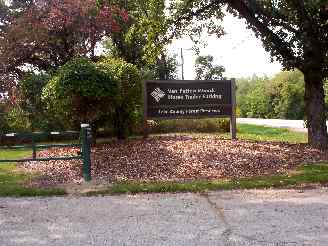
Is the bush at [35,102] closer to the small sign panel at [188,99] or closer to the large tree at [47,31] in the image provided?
the large tree at [47,31]

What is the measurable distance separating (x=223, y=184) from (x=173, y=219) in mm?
2469

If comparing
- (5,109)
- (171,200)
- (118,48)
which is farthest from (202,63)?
(171,200)

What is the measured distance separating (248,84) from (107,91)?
73.0 metres

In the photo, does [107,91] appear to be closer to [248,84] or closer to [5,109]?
[5,109]

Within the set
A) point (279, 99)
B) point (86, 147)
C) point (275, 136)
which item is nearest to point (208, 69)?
point (279, 99)

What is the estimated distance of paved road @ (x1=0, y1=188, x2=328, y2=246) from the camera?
5871mm

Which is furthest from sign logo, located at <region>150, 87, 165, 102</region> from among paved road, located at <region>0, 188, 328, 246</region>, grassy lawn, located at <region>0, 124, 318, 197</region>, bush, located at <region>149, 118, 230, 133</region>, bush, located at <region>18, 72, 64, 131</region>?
paved road, located at <region>0, 188, 328, 246</region>

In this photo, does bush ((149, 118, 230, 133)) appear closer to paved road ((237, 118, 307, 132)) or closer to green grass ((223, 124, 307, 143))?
green grass ((223, 124, 307, 143))

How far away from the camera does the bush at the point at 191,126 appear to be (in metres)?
20.8

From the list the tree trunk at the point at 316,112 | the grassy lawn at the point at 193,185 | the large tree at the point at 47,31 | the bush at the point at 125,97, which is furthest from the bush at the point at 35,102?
the tree trunk at the point at 316,112

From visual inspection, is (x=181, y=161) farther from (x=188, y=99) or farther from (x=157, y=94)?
(x=188, y=99)

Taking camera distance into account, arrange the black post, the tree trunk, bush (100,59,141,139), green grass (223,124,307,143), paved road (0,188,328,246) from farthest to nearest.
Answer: green grass (223,124,307,143) < bush (100,59,141,139) < the tree trunk < the black post < paved road (0,188,328,246)

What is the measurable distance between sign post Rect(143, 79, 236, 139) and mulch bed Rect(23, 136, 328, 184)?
154 cm

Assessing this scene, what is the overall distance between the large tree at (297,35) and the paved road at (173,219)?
5.42 m
